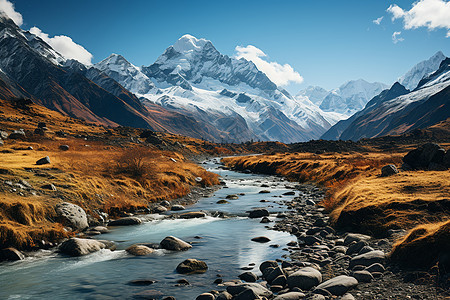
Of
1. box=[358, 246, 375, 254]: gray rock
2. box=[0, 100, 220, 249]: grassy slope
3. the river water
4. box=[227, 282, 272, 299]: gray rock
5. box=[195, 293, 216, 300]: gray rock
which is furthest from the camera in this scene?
box=[0, 100, 220, 249]: grassy slope

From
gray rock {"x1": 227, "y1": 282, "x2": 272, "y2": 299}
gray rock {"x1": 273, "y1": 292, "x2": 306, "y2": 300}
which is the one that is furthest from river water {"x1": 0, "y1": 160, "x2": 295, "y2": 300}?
gray rock {"x1": 273, "y1": 292, "x2": 306, "y2": 300}

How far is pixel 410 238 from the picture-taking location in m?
11.5

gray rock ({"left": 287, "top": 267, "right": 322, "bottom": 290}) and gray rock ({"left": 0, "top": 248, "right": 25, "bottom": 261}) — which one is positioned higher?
gray rock ({"left": 0, "top": 248, "right": 25, "bottom": 261})

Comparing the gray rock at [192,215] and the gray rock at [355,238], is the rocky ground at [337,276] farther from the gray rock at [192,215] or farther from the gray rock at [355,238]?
the gray rock at [192,215]

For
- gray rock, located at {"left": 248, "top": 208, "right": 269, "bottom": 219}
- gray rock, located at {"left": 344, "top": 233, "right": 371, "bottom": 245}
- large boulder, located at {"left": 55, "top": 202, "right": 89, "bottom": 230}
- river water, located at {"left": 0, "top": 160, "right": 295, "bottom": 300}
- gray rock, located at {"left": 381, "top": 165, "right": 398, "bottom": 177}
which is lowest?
river water, located at {"left": 0, "top": 160, "right": 295, "bottom": 300}

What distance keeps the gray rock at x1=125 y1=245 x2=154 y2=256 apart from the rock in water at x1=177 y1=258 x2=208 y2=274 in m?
3.44

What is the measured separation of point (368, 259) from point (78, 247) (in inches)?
575

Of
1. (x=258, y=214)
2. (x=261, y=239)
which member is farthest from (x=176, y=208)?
(x=261, y=239)

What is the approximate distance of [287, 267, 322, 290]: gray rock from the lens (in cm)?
1114

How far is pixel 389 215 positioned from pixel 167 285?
41.2 feet

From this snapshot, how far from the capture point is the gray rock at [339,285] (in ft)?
33.2

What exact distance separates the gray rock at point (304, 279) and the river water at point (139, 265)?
2639 millimetres

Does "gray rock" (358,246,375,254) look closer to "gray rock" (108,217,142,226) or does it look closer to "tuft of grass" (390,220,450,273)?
"tuft of grass" (390,220,450,273)

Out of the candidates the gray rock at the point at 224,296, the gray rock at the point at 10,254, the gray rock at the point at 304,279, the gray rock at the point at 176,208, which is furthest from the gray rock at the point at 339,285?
the gray rock at the point at 176,208
